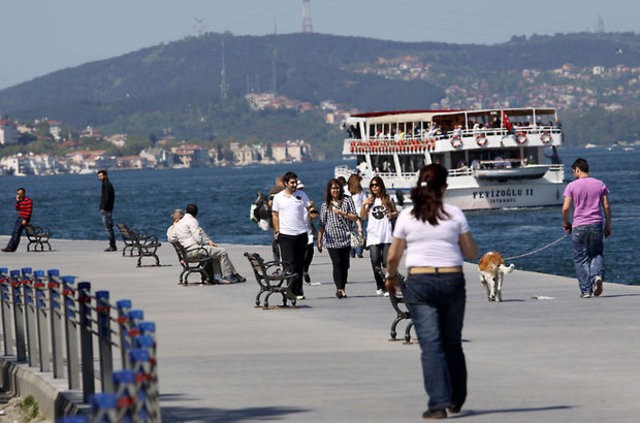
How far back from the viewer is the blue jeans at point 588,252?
17500 millimetres

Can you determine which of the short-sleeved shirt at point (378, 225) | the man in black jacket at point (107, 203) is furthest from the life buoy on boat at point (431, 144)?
the short-sleeved shirt at point (378, 225)

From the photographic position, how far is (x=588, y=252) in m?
17.6

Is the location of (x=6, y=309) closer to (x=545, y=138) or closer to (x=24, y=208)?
(x=24, y=208)

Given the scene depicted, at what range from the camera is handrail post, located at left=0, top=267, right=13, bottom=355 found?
1329 centimetres

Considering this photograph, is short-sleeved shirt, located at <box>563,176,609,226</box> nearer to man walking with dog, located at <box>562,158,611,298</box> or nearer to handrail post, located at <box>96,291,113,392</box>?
man walking with dog, located at <box>562,158,611,298</box>

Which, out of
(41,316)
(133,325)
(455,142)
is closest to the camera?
(133,325)

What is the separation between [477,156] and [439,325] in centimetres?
5996

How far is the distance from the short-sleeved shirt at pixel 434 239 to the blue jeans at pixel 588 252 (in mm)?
8366

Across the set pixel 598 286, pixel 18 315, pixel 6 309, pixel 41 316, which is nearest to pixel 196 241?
pixel 598 286

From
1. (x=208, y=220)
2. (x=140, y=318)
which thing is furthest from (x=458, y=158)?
(x=140, y=318)

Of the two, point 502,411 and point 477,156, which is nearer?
point 502,411

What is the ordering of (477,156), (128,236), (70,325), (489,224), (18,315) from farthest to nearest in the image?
(477,156) < (489,224) < (128,236) < (18,315) < (70,325)

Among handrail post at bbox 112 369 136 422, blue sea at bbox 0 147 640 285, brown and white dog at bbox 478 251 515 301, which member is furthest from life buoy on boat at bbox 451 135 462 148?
handrail post at bbox 112 369 136 422

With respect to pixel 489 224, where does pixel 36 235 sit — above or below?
above
